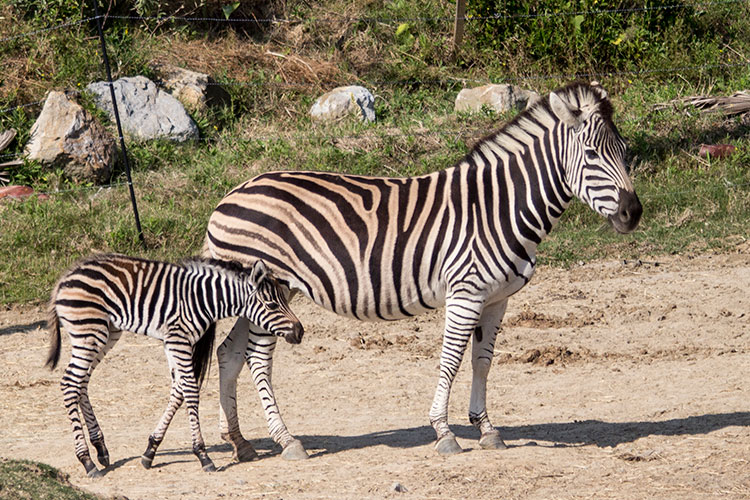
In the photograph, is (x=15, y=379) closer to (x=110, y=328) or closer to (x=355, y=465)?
(x=110, y=328)

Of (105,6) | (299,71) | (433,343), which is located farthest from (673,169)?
(105,6)

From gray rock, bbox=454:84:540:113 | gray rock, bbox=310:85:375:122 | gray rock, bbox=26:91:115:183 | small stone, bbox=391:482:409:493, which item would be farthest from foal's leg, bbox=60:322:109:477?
gray rock, bbox=454:84:540:113

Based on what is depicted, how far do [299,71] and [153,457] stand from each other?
29.3ft

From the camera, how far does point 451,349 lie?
6383 millimetres

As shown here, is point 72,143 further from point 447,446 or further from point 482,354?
point 447,446

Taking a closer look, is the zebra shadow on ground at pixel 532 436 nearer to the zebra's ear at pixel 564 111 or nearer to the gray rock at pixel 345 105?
the zebra's ear at pixel 564 111

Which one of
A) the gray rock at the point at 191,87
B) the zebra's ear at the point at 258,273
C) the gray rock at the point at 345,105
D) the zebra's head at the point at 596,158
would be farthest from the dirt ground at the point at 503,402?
the gray rock at the point at 191,87

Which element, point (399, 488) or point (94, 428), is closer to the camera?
point (399, 488)

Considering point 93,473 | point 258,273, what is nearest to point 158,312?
point 258,273

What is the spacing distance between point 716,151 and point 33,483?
30.3ft

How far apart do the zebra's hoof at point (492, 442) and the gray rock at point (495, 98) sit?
706cm

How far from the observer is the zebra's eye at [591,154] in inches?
247

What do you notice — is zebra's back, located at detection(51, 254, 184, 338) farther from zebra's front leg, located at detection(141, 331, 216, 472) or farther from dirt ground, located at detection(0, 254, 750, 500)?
dirt ground, located at detection(0, 254, 750, 500)

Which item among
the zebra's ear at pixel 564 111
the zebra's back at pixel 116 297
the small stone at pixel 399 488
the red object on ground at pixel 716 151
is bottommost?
the small stone at pixel 399 488
